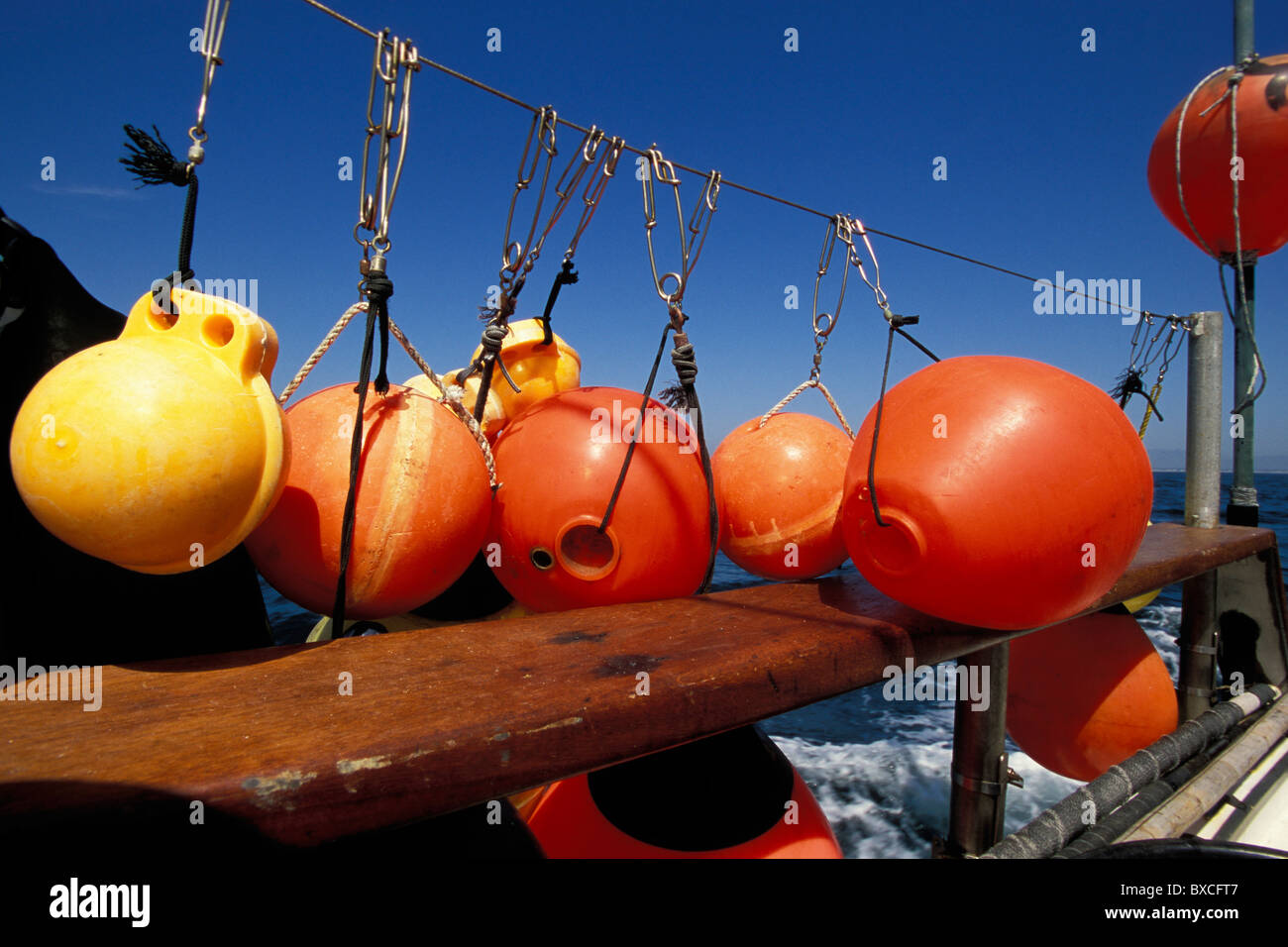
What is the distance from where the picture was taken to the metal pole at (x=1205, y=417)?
4.24 metres

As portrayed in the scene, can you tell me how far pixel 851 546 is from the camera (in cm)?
202

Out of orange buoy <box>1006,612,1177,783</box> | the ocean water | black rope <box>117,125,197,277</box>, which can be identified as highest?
black rope <box>117,125,197,277</box>

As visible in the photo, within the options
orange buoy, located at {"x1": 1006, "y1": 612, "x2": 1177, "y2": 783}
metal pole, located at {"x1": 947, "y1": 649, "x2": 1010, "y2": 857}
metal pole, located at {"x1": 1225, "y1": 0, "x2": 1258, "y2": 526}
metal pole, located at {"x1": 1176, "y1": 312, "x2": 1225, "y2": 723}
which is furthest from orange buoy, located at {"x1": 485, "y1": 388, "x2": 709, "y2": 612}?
metal pole, located at {"x1": 1225, "y1": 0, "x2": 1258, "y2": 526}

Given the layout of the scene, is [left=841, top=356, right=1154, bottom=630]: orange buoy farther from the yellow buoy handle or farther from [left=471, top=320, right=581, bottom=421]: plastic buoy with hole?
the yellow buoy handle

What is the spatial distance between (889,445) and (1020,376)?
393 millimetres

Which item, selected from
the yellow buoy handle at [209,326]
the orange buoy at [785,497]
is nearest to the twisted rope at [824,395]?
the orange buoy at [785,497]

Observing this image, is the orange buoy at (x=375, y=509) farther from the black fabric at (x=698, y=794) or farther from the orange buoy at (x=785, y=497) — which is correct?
the orange buoy at (x=785, y=497)

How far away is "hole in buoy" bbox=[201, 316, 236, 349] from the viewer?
1.60m

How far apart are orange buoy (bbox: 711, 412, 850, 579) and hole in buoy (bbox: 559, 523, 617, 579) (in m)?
0.60

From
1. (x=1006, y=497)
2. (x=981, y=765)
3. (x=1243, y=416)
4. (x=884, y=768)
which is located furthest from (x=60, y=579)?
(x=884, y=768)

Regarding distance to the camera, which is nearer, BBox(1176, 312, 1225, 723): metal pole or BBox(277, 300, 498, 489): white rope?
BBox(277, 300, 498, 489): white rope

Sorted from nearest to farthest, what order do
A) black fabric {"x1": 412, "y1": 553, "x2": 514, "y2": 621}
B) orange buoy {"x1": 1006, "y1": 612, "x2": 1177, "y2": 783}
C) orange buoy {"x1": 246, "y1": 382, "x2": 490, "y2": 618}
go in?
orange buoy {"x1": 246, "y1": 382, "x2": 490, "y2": 618} < black fabric {"x1": 412, "y1": 553, "x2": 514, "y2": 621} < orange buoy {"x1": 1006, "y1": 612, "x2": 1177, "y2": 783}

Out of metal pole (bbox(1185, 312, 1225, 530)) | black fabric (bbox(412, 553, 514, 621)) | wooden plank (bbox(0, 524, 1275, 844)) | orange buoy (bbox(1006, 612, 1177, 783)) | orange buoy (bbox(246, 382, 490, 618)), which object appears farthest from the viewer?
metal pole (bbox(1185, 312, 1225, 530))
